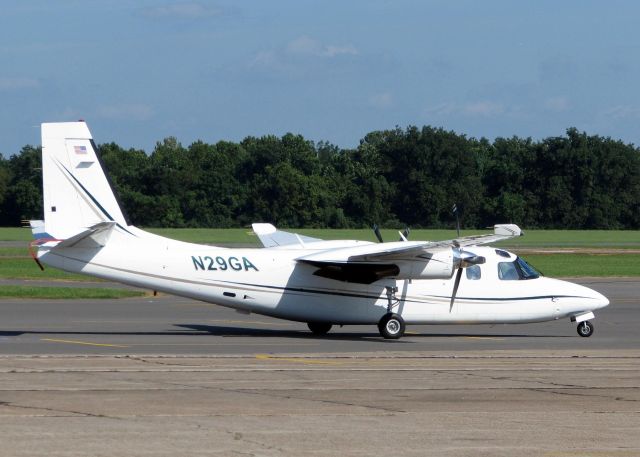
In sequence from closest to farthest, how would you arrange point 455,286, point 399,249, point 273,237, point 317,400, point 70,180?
point 317,400 < point 70,180 < point 399,249 < point 455,286 < point 273,237

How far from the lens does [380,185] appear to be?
11625 cm

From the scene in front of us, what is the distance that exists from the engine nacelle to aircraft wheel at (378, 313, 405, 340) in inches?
41.4

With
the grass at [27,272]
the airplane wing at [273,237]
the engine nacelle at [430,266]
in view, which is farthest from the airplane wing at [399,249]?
the grass at [27,272]

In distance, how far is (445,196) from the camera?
115 metres

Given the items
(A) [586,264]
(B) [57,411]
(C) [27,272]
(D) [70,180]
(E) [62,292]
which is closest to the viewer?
(B) [57,411]

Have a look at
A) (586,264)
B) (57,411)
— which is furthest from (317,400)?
(586,264)

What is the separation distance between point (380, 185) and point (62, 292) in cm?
7820

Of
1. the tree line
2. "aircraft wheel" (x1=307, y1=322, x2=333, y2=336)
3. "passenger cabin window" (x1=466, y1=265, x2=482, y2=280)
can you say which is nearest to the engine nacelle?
"passenger cabin window" (x1=466, y1=265, x2=482, y2=280)

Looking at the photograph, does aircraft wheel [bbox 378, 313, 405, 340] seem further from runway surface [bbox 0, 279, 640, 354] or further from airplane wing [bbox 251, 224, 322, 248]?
airplane wing [bbox 251, 224, 322, 248]

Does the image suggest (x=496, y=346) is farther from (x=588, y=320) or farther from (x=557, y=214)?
(x=557, y=214)

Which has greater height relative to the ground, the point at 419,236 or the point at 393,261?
the point at 393,261

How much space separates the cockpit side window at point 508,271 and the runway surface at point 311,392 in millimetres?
A: 1478

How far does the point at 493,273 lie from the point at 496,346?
2.66m

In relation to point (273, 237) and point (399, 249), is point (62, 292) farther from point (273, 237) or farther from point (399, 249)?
point (399, 249)
